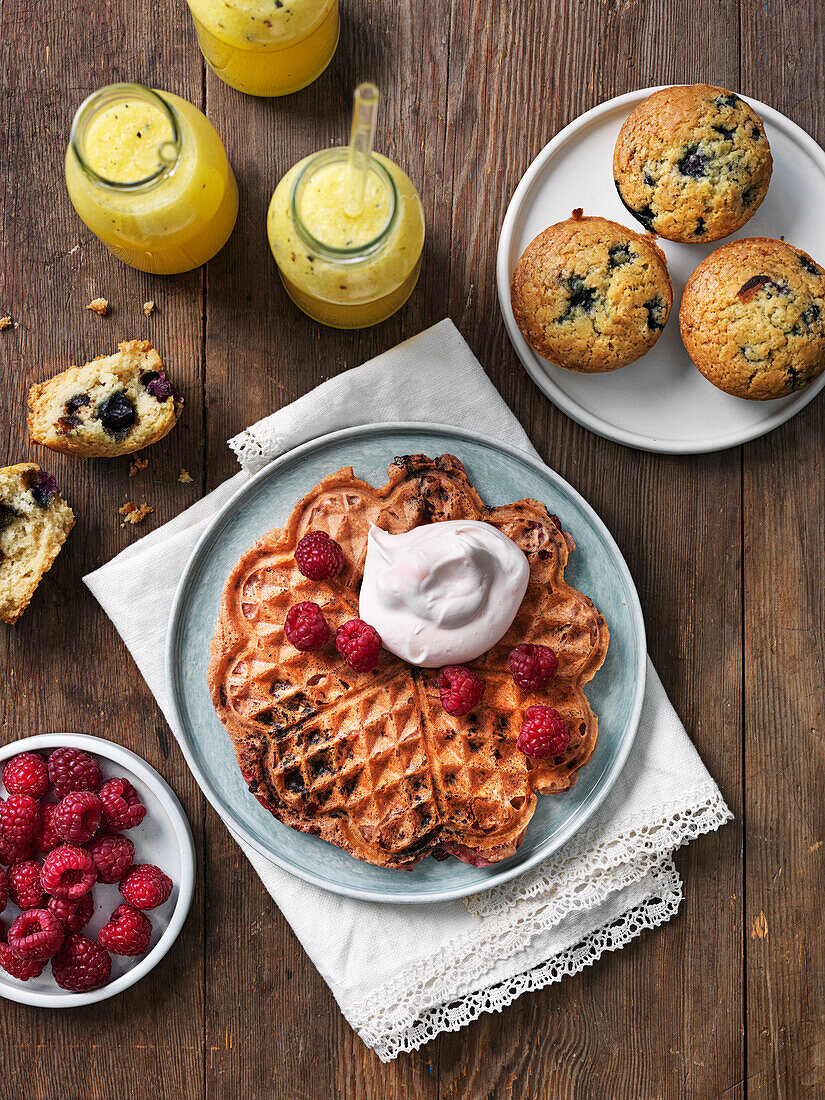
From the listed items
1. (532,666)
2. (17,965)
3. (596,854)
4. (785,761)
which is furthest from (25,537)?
(785,761)

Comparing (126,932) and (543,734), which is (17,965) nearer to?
(126,932)

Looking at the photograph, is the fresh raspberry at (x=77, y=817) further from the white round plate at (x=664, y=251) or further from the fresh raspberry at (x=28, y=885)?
the white round plate at (x=664, y=251)

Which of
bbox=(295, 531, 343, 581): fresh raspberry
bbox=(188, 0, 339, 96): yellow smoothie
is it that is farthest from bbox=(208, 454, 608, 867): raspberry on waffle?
bbox=(188, 0, 339, 96): yellow smoothie

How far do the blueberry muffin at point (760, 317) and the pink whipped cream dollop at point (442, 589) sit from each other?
0.74 m

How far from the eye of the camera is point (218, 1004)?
7.70ft

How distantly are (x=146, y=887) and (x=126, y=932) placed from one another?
0.13m

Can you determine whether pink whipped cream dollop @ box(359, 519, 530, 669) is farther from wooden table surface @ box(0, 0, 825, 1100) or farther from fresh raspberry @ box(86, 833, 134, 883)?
fresh raspberry @ box(86, 833, 134, 883)

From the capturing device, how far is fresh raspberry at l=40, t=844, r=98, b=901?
215cm

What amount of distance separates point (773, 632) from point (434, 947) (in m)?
1.31

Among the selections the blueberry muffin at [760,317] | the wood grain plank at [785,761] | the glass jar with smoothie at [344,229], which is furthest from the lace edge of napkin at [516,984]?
the glass jar with smoothie at [344,229]

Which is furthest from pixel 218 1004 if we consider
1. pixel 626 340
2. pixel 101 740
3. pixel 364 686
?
pixel 626 340

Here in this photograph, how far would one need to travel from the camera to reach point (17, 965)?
218cm

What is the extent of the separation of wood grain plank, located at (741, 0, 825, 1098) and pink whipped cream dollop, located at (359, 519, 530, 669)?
2.82 feet

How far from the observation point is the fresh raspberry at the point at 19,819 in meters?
2.18
